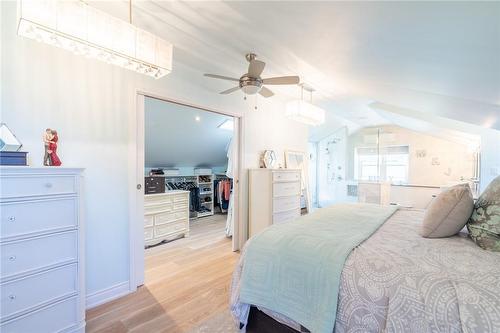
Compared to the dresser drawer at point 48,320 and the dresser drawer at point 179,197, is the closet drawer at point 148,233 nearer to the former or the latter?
the dresser drawer at point 179,197

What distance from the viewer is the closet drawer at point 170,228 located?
11.6 ft

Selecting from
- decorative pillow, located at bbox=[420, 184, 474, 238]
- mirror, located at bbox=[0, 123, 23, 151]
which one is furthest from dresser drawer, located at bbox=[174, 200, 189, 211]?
decorative pillow, located at bbox=[420, 184, 474, 238]

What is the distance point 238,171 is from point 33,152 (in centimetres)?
223

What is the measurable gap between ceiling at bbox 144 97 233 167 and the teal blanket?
3.09 metres

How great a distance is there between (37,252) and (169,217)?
2274 millimetres

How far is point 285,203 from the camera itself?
11.3 feet

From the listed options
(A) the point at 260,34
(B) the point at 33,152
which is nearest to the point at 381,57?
(A) the point at 260,34

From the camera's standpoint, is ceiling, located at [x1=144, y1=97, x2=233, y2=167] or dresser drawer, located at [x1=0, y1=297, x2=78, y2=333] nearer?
dresser drawer, located at [x1=0, y1=297, x2=78, y2=333]

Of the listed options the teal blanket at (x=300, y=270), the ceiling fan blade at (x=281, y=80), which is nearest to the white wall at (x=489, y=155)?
the teal blanket at (x=300, y=270)

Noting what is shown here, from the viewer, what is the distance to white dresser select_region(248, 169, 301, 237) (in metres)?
3.22

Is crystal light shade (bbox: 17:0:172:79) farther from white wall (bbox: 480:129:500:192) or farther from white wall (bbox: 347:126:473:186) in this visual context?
white wall (bbox: 347:126:473:186)

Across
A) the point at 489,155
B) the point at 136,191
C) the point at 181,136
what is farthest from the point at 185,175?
the point at 489,155

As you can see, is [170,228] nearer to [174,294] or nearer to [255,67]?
[174,294]

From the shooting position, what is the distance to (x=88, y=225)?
1984 mm
